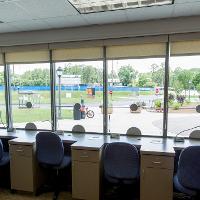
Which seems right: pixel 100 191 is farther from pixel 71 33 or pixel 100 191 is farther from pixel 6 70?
pixel 6 70

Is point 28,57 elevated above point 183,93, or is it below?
above

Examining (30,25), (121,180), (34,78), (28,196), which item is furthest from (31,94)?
(121,180)

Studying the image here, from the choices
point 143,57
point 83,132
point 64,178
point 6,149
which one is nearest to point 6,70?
point 6,149

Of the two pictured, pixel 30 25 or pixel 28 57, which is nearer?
pixel 30 25

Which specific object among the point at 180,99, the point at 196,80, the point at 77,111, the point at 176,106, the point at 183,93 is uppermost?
the point at 196,80

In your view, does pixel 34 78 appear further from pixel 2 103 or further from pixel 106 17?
pixel 106 17

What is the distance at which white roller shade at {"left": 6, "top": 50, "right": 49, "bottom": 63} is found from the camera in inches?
161

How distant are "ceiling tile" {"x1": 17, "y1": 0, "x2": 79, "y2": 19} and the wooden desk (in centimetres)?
184

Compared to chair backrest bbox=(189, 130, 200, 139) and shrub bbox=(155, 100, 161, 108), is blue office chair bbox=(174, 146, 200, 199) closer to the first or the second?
chair backrest bbox=(189, 130, 200, 139)

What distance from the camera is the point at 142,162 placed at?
2781mm

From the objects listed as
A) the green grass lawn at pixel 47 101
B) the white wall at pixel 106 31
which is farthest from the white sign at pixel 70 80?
the white wall at pixel 106 31

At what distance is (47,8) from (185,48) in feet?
6.97

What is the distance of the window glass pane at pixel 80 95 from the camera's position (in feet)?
13.0

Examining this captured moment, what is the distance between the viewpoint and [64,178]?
373 centimetres
